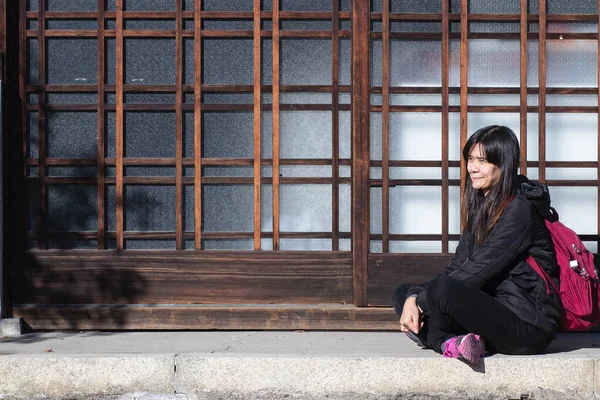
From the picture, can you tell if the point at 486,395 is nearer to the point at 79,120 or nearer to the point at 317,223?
the point at 317,223

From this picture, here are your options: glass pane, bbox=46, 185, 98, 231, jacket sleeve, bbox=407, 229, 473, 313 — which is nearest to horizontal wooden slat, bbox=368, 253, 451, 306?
jacket sleeve, bbox=407, 229, 473, 313

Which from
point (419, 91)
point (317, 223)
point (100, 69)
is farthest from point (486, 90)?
point (100, 69)

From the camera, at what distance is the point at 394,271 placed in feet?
20.1

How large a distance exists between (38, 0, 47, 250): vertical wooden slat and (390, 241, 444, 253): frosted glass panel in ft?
8.35

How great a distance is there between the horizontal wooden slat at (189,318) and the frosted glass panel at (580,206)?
1.69 m

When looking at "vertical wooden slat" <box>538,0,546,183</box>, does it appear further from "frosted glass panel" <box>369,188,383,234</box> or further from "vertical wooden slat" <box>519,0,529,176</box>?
"frosted glass panel" <box>369,188,383,234</box>

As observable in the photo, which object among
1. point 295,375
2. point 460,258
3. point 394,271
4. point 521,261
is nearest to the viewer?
point 521,261

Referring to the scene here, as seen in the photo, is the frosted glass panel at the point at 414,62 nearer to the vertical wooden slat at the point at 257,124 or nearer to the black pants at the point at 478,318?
the vertical wooden slat at the point at 257,124

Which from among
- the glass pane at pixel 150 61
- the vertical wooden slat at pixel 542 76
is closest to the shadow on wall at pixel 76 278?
the glass pane at pixel 150 61

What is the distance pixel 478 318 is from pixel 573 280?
592 mm

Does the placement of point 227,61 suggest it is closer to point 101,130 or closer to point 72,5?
point 101,130

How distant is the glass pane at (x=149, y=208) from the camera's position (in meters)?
6.23

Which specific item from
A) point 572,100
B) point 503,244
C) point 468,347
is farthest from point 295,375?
point 572,100

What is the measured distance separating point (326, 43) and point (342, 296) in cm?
184
